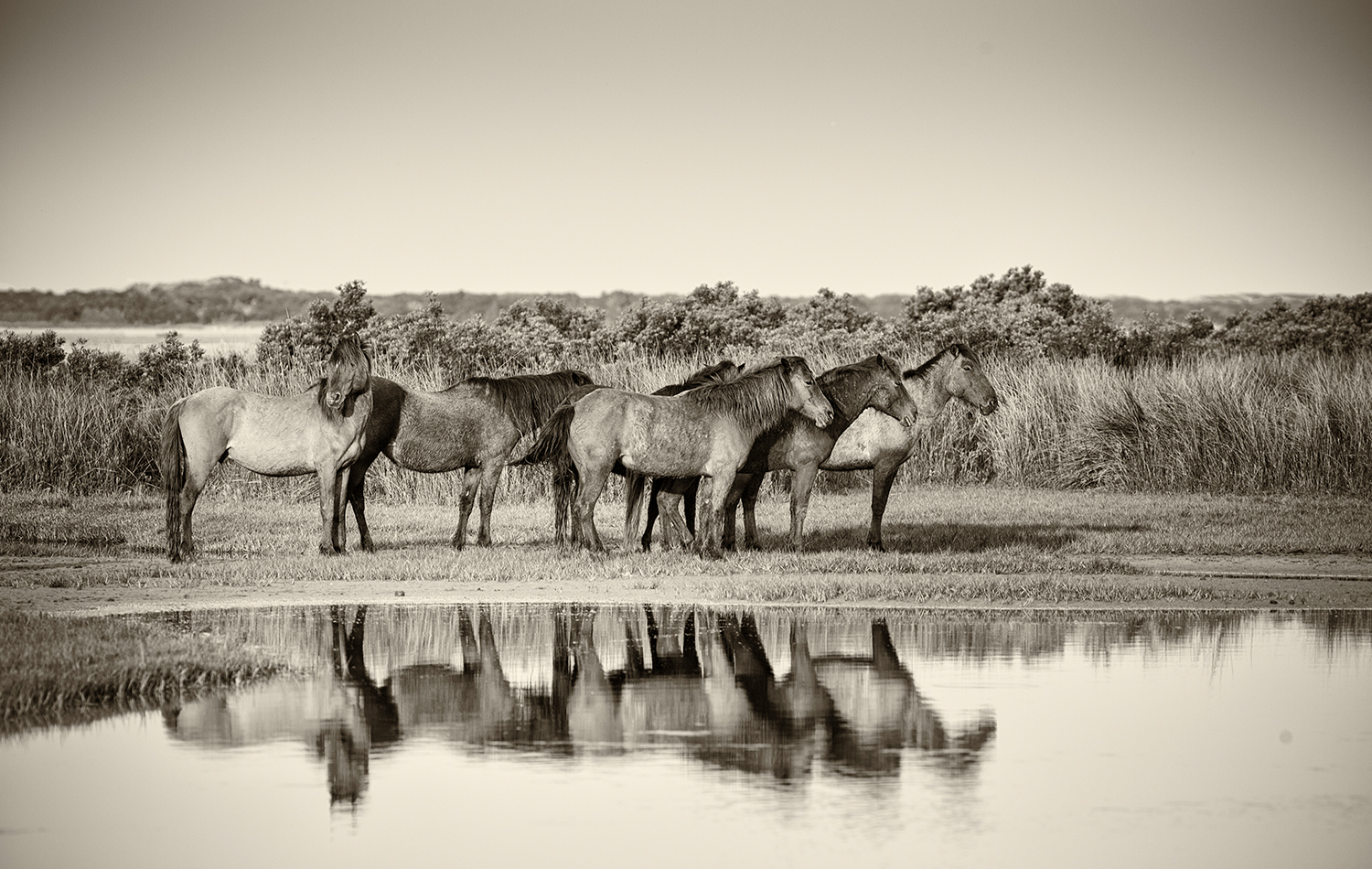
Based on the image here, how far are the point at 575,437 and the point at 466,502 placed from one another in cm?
231

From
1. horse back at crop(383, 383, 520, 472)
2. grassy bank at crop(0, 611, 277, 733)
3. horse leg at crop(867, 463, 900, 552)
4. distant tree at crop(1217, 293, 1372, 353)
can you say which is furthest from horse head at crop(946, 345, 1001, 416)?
distant tree at crop(1217, 293, 1372, 353)

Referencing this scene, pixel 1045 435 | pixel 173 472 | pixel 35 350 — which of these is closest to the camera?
pixel 173 472

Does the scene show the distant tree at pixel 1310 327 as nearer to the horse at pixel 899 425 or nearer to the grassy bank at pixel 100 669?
the horse at pixel 899 425

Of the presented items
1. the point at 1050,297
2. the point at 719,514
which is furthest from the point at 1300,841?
the point at 1050,297

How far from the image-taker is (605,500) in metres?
23.5

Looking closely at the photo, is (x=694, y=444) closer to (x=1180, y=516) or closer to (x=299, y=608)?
(x=299, y=608)

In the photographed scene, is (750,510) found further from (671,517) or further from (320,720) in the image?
(320,720)

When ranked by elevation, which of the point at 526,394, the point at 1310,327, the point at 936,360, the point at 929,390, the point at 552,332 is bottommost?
the point at 526,394

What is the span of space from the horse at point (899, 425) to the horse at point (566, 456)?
161 cm

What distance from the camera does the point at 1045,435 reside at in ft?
86.4

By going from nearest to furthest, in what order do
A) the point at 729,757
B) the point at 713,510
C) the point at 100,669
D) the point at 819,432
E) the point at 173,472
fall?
the point at 729,757 → the point at 100,669 → the point at 173,472 → the point at 713,510 → the point at 819,432

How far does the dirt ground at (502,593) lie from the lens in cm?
1325

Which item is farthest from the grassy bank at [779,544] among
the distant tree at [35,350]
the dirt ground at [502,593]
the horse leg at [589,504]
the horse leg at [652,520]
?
the distant tree at [35,350]

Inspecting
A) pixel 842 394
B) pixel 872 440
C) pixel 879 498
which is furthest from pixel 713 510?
pixel 872 440
